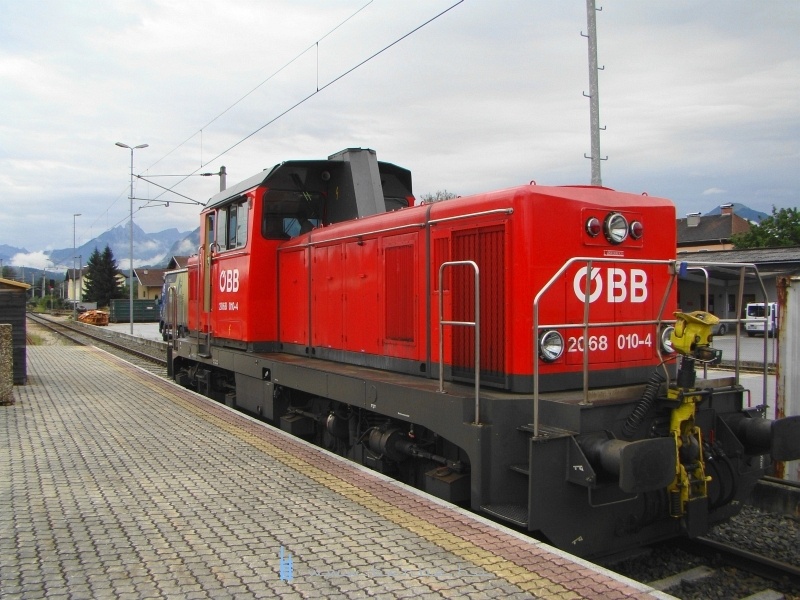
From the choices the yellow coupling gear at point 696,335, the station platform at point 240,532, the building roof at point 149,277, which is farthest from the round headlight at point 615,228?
the building roof at point 149,277

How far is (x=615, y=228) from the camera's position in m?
5.14

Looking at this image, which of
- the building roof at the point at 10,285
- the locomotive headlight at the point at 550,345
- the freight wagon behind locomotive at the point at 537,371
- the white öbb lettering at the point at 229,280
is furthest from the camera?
the building roof at the point at 10,285

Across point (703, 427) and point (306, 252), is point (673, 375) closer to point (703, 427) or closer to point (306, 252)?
point (703, 427)

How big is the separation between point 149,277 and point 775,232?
230 ft

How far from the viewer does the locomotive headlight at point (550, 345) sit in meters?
4.78

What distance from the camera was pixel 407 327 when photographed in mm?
6145

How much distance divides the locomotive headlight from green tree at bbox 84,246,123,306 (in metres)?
71.2

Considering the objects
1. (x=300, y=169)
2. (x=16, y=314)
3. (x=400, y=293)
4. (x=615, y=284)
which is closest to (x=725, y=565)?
(x=615, y=284)

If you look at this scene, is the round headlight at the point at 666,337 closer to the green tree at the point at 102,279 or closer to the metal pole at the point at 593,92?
the metal pole at the point at 593,92

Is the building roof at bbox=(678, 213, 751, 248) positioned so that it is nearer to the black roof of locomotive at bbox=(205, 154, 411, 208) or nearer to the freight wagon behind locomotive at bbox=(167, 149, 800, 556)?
the black roof of locomotive at bbox=(205, 154, 411, 208)

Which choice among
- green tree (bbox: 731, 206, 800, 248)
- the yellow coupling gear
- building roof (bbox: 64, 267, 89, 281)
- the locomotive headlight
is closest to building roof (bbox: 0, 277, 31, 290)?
the locomotive headlight

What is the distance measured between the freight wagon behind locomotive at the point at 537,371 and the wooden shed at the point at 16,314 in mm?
8232

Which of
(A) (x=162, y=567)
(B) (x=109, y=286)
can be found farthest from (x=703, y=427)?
(B) (x=109, y=286)

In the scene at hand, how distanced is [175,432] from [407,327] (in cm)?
348
